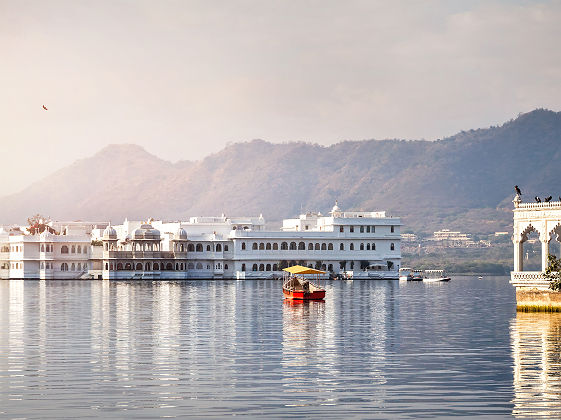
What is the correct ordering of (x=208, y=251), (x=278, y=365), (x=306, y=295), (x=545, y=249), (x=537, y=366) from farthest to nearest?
(x=208, y=251) → (x=306, y=295) → (x=545, y=249) → (x=278, y=365) → (x=537, y=366)

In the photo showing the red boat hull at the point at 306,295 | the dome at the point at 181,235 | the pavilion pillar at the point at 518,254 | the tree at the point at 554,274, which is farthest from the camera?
the dome at the point at 181,235

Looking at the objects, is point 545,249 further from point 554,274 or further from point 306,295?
point 306,295

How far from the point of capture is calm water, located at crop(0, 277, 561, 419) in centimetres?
2011

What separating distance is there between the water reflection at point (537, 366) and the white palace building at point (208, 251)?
78015 mm

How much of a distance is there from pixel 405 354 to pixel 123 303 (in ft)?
104

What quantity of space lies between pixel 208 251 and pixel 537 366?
9473cm

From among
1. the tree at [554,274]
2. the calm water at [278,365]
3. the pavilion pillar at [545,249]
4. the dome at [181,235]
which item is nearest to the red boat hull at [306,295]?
the calm water at [278,365]

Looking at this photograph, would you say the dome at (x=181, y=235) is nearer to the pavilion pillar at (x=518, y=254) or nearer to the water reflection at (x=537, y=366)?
the pavilion pillar at (x=518, y=254)

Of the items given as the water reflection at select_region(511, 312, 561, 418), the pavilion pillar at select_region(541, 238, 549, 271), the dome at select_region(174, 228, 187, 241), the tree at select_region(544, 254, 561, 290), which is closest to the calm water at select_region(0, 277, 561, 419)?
the water reflection at select_region(511, 312, 561, 418)

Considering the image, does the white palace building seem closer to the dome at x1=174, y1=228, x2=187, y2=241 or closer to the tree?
the dome at x1=174, y1=228, x2=187, y2=241

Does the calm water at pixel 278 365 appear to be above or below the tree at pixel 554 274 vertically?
below

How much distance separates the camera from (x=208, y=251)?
119500 mm

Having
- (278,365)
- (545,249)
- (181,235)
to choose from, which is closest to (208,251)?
(181,235)

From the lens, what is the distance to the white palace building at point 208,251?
11494 centimetres
